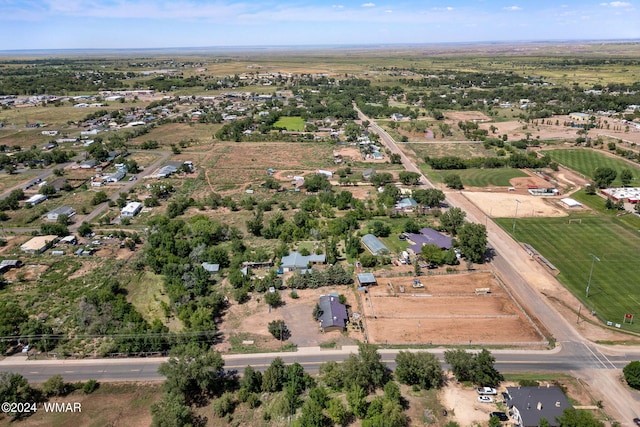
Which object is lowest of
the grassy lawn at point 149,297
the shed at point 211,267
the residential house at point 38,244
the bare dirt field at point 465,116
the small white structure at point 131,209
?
the grassy lawn at point 149,297

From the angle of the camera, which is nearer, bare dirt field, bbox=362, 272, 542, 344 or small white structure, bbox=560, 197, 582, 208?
bare dirt field, bbox=362, 272, 542, 344

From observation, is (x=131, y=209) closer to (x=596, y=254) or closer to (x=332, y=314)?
(x=332, y=314)

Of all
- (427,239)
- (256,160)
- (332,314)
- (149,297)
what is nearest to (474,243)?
(427,239)

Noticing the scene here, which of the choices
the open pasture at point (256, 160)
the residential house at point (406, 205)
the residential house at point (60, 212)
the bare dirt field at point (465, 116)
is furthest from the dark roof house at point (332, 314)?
the bare dirt field at point (465, 116)

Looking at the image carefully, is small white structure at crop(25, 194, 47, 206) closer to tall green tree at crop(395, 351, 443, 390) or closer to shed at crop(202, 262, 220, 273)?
shed at crop(202, 262, 220, 273)

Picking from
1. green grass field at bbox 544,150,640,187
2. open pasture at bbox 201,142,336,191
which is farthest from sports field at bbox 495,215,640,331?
open pasture at bbox 201,142,336,191

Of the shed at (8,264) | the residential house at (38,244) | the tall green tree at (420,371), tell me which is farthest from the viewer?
the residential house at (38,244)

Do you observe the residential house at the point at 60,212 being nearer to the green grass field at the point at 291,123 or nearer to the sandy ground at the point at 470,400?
the sandy ground at the point at 470,400
